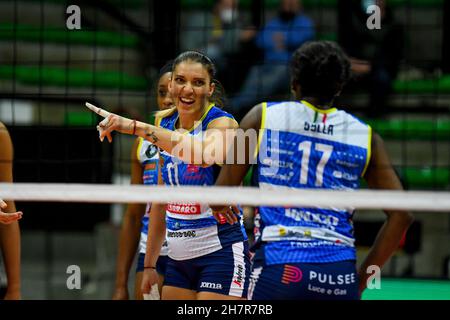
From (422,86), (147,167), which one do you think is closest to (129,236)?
(147,167)

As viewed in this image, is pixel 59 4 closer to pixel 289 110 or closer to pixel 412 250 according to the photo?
pixel 412 250

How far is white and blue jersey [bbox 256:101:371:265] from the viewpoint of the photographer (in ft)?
10.6

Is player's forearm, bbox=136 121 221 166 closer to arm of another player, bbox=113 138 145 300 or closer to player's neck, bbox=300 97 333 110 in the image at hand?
player's neck, bbox=300 97 333 110

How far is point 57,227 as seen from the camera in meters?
7.25

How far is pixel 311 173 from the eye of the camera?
328 centimetres

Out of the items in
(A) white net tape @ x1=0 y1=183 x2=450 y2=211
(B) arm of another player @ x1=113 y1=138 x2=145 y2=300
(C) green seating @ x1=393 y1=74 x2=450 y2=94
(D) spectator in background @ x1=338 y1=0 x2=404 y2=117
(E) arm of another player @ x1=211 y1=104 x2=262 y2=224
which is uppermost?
(D) spectator in background @ x1=338 y1=0 x2=404 y2=117

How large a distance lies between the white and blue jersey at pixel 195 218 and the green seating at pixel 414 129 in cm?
407

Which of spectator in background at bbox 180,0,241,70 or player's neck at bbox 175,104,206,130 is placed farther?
spectator in background at bbox 180,0,241,70

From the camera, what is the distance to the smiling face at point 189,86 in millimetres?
3535

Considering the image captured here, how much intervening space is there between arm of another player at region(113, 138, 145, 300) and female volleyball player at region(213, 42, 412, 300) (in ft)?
3.80

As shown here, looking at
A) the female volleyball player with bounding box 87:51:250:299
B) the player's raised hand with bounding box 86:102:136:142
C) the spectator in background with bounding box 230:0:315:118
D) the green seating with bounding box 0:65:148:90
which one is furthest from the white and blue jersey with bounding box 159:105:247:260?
the green seating with bounding box 0:65:148:90
